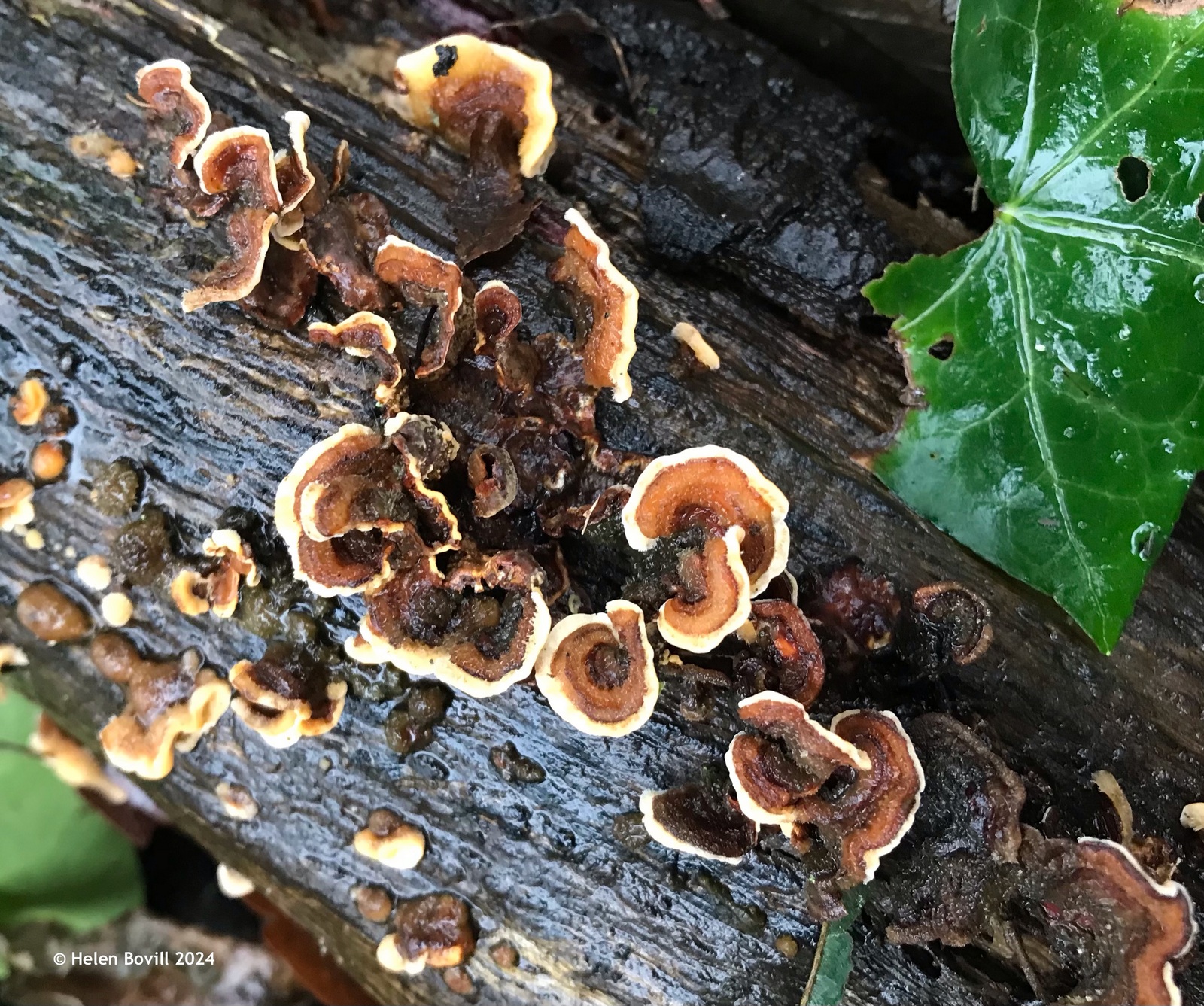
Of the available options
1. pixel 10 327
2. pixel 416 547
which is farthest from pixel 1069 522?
pixel 10 327

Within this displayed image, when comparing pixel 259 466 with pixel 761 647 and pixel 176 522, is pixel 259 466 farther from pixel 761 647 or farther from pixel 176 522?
pixel 761 647

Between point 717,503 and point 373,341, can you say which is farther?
point 373,341

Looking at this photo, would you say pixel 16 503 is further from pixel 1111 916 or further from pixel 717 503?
pixel 1111 916

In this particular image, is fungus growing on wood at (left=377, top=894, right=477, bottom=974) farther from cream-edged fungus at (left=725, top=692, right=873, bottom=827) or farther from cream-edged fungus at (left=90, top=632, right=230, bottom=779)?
cream-edged fungus at (left=725, top=692, right=873, bottom=827)

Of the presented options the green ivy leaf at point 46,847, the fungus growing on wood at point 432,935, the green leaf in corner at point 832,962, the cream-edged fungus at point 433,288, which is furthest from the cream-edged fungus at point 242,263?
the green ivy leaf at point 46,847

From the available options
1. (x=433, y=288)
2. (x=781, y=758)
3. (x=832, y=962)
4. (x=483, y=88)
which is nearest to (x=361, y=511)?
(x=433, y=288)

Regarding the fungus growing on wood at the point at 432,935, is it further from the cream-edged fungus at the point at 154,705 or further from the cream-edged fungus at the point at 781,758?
the cream-edged fungus at the point at 781,758

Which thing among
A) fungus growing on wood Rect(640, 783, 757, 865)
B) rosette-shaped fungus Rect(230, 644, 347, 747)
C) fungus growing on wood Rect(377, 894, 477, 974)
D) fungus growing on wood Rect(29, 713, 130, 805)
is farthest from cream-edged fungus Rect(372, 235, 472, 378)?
fungus growing on wood Rect(29, 713, 130, 805)
